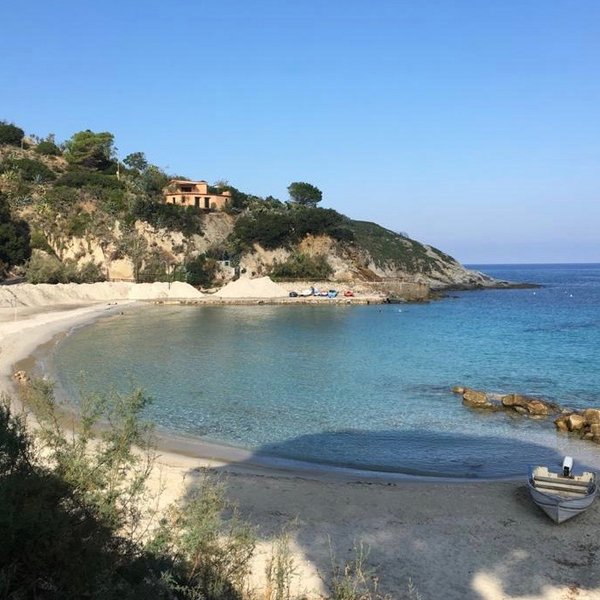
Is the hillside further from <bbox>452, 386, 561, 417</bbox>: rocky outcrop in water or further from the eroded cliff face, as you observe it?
<bbox>452, 386, 561, 417</bbox>: rocky outcrop in water

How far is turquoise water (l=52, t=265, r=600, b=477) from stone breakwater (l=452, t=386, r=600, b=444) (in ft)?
1.84

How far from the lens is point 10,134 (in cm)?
9244

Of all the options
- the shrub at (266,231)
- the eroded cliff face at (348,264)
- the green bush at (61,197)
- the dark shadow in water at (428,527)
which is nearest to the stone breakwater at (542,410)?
the dark shadow in water at (428,527)

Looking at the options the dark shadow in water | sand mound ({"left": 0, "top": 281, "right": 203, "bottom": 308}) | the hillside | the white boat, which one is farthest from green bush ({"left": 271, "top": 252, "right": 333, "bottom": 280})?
the white boat

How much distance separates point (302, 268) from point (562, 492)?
66.8 meters

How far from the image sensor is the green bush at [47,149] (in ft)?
301

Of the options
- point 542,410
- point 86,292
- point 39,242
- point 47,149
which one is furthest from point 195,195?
point 542,410

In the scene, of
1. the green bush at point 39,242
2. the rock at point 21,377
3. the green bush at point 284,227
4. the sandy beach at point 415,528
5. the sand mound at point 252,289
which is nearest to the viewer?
the sandy beach at point 415,528

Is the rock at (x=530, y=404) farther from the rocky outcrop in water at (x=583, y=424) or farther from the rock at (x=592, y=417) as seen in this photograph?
the rock at (x=592, y=417)

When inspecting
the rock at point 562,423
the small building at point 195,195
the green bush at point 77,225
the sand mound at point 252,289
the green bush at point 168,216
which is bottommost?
the rock at point 562,423

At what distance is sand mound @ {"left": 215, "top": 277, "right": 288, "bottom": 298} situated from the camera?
222 feet

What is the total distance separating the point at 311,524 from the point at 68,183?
77.1m

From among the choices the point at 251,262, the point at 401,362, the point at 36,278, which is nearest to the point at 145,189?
the point at 251,262

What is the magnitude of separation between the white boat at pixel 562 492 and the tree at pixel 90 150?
95.0 metres
